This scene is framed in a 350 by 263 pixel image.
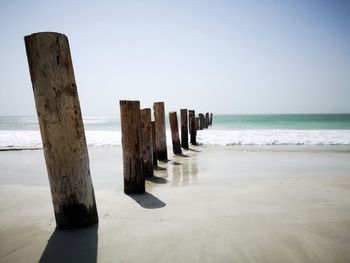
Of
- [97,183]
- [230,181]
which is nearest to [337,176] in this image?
[230,181]

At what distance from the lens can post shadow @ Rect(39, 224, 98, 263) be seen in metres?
2.11

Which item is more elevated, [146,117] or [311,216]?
[146,117]

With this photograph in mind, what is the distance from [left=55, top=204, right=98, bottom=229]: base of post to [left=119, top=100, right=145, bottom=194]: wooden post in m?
1.46

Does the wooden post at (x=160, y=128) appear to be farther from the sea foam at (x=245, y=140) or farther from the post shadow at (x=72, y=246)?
the post shadow at (x=72, y=246)

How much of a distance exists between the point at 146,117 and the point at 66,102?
3.16 m

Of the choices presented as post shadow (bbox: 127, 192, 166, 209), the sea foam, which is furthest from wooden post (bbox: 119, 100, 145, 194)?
the sea foam

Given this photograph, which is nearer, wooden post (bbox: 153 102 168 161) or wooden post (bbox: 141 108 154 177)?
wooden post (bbox: 141 108 154 177)

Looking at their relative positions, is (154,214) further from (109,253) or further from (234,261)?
(234,261)

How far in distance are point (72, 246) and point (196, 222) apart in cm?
122

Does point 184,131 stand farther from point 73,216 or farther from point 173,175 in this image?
point 73,216

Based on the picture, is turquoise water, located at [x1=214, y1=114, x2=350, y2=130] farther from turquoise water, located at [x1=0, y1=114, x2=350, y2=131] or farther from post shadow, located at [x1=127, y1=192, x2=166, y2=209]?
post shadow, located at [x1=127, y1=192, x2=166, y2=209]

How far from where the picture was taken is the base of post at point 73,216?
104 inches

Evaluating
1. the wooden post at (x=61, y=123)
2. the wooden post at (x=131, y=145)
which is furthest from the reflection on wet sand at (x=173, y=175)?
the wooden post at (x=61, y=123)

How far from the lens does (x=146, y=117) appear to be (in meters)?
5.60
